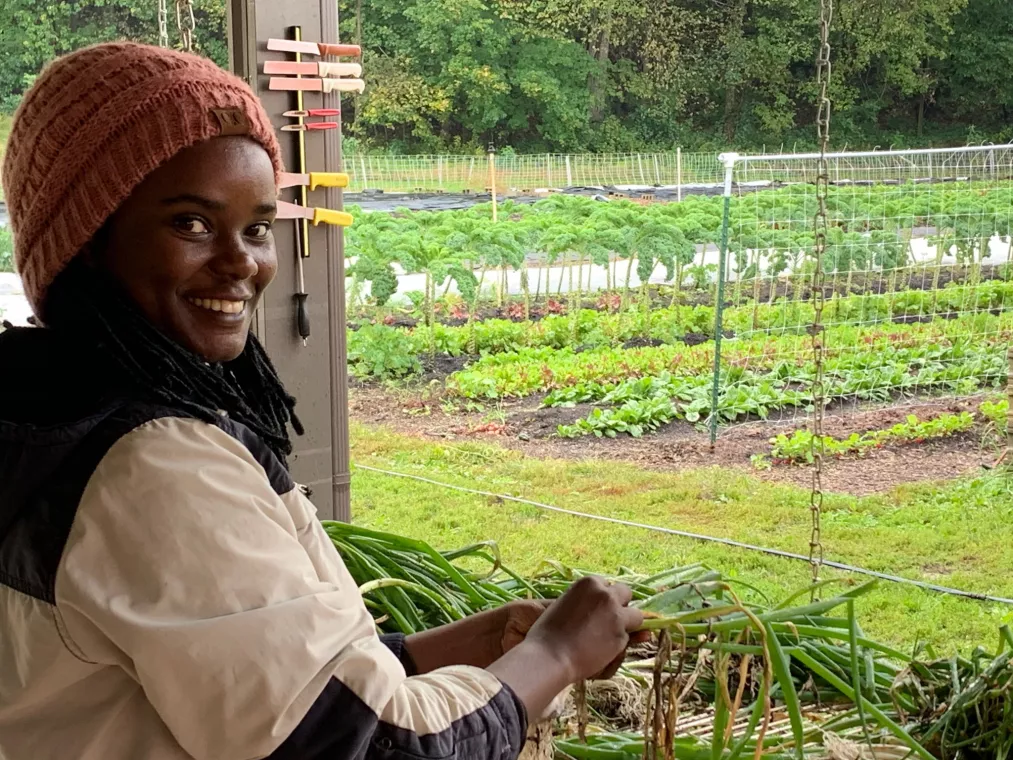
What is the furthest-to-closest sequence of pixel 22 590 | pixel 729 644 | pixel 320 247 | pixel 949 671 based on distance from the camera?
1. pixel 320 247
2. pixel 949 671
3. pixel 729 644
4. pixel 22 590

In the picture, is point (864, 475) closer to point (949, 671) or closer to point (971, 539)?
point (971, 539)

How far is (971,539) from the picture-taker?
4.61 metres

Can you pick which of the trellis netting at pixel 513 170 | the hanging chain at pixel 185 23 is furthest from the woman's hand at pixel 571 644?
the trellis netting at pixel 513 170

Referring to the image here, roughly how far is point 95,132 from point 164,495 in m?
0.35

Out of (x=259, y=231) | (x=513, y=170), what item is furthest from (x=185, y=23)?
(x=513, y=170)

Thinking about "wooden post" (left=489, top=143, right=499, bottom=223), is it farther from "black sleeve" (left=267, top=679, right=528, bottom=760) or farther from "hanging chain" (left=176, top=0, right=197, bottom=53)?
"black sleeve" (left=267, top=679, right=528, bottom=760)

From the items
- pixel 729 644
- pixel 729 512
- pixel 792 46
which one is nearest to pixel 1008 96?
pixel 792 46

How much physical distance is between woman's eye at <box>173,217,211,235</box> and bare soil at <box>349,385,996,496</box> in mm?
4616

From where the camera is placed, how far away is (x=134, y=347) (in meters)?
1.06

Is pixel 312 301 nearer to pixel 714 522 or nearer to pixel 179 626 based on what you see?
pixel 179 626

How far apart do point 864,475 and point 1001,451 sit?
0.61 metres

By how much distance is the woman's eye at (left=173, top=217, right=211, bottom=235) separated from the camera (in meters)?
1.09

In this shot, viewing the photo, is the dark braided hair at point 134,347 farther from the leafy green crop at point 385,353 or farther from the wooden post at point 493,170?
the wooden post at point 493,170

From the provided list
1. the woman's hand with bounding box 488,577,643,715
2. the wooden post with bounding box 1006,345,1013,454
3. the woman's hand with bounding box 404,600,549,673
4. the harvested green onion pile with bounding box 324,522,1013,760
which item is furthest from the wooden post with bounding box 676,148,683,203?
the woman's hand with bounding box 488,577,643,715
